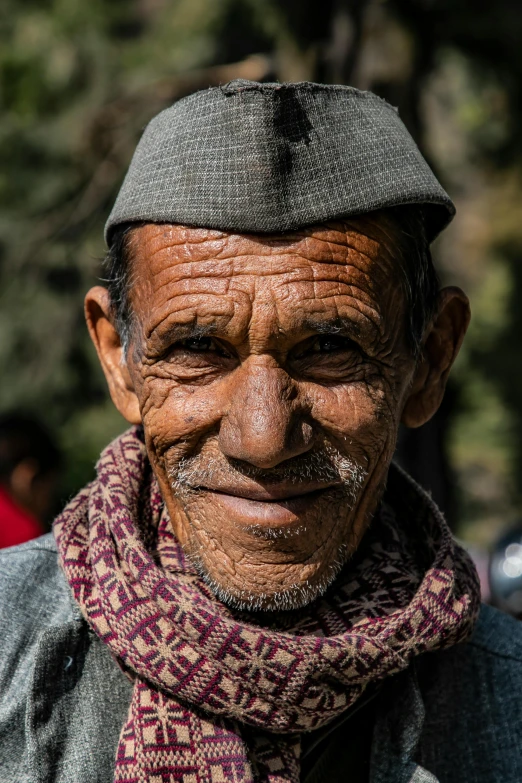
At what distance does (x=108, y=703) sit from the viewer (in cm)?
201

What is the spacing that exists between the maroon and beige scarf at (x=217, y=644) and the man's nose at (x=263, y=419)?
1.11 feet

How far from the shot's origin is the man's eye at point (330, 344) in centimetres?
198

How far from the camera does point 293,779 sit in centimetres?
190

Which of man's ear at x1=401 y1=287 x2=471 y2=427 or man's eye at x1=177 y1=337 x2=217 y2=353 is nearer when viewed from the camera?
man's eye at x1=177 y1=337 x2=217 y2=353

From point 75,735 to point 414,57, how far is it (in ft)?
21.7

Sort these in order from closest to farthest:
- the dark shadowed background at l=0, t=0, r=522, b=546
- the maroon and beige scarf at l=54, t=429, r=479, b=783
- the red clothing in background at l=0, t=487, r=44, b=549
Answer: the maroon and beige scarf at l=54, t=429, r=479, b=783 → the red clothing in background at l=0, t=487, r=44, b=549 → the dark shadowed background at l=0, t=0, r=522, b=546

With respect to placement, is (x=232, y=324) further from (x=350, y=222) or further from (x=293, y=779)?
(x=293, y=779)

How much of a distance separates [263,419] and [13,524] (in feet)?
11.1

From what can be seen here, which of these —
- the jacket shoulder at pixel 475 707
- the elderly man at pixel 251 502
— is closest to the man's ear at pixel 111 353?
the elderly man at pixel 251 502

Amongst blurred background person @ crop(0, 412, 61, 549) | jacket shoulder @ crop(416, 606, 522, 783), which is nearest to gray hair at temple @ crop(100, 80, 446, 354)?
jacket shoulder @ crop(416, 606, 522, 783)

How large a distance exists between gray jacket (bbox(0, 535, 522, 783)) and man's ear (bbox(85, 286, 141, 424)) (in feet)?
1.30

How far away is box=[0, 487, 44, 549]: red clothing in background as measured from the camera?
4.75 meters

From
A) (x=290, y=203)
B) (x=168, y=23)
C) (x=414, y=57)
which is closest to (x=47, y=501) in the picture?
(x=290, y=203)

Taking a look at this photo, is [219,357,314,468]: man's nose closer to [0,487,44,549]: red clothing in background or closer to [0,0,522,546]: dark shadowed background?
[0,487,44,549]: red clothing in background
